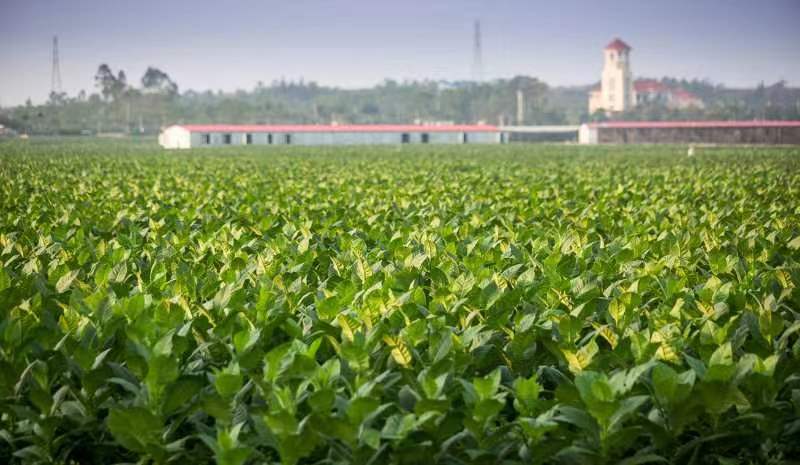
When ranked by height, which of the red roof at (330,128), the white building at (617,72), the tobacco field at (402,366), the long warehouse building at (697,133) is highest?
the white building at (617,72)

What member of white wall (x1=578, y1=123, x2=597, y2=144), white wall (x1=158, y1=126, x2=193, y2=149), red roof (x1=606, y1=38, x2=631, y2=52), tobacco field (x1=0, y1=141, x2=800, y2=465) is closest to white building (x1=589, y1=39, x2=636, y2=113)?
red roof (x1=606, y1=38, x2=631, y2=52)

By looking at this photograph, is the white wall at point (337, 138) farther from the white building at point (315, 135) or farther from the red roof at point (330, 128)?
the red roof at point (330, 128)

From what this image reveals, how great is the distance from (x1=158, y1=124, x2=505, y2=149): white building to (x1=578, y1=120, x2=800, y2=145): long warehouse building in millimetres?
13098

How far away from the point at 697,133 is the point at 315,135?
1680 inches

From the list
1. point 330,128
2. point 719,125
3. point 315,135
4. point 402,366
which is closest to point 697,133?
point 719,125

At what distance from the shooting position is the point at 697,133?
92.6m

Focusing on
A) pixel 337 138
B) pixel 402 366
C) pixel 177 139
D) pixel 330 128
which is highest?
pixel 330 128

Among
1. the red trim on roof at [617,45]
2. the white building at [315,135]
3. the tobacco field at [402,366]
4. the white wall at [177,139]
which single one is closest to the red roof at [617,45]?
the red trim on roof at [617,45]

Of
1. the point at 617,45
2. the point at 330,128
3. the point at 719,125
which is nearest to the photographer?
the point at 719,125

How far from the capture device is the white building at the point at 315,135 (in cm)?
9269

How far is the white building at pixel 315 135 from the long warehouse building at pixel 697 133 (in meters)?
13.1

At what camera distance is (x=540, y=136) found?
122m

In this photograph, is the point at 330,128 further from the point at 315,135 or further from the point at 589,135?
the point at 589,135

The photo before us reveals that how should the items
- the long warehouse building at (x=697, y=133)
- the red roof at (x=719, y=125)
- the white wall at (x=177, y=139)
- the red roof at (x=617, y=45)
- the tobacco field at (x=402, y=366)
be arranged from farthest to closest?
the red roof at (x=617, y=45), the white wall at (x=177, y=139), the red roof at (x=719, y=125), the long warehouse building at (x=697, y=133), the tobacco field at (x=402, y=366)
